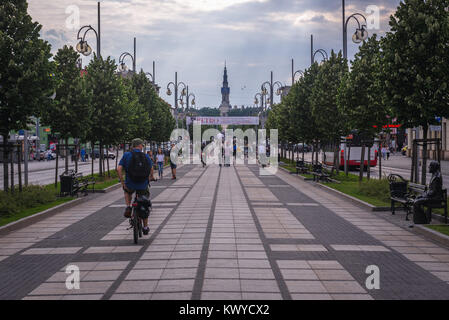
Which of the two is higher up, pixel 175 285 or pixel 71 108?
pixel 71 108

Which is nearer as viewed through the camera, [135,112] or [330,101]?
[330,101]

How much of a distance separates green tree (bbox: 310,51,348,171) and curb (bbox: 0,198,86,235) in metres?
12.7

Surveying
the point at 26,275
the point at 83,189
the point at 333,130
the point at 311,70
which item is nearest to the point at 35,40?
the point at 83,189

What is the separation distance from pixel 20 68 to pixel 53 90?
4.15ft

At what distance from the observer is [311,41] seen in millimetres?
32531

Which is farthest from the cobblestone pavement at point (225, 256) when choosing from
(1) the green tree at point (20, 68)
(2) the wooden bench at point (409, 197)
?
(1) the green tree at point (20, 68)

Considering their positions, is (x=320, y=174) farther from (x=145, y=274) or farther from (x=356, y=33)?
(x=145, y=274)

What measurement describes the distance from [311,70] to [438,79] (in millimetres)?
17541

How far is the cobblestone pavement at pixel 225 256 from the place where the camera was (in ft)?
20.0

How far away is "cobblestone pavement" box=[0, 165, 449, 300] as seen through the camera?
20.0 ft

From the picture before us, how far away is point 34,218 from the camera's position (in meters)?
11.8

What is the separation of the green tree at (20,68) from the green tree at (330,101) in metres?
13.2

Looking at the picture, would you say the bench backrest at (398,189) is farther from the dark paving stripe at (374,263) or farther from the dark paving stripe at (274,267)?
the dark paving stripe at (274,267)

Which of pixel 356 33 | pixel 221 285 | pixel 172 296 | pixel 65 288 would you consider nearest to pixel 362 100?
pixel 356 33
